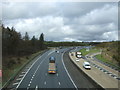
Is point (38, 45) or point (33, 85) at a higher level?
point (38, 45)

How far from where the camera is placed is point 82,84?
37.1 m

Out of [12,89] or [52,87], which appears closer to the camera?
[12,89]

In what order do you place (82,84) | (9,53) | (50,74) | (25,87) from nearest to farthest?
(25,87), (82,84), (50,74), (9,53)

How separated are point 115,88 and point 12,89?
18790 millimetres

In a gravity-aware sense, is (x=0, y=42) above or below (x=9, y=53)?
above

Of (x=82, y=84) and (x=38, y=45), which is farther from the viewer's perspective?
(x=38, y=45)

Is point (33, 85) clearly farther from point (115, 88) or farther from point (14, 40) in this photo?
point (14, 40)

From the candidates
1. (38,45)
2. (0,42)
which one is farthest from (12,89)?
(38,45)

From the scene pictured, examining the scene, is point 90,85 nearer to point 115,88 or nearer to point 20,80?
point 115,88

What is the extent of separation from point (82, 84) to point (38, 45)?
9942cm

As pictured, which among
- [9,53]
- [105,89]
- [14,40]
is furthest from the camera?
[14,40]

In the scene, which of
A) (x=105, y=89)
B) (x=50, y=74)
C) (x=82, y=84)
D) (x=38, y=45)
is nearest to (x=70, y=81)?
(x=82, y=84)

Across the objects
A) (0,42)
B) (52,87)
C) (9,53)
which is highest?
(0,42)

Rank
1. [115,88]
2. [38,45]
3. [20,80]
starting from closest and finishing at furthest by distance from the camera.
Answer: [115,88]
[20,80]
[38,45]
